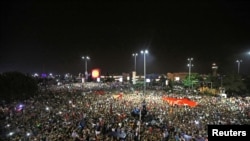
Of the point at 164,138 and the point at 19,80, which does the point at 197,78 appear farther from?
the point at 164,138

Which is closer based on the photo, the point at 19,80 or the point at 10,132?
the point at 10,132

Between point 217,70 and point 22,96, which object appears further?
point 217,70

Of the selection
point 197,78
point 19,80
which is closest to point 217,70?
point 197,78

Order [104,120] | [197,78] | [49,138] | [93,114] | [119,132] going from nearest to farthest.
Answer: [49,138] → [119,132] → [104,120] → [93,114] → [197,78]

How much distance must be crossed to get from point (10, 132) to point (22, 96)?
47439mm

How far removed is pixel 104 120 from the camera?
25.1 metres

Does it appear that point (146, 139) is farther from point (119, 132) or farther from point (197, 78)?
point (197, 78)

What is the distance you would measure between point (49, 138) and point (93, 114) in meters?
9.16

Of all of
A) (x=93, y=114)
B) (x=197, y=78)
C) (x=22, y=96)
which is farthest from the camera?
(x=197, y=78)

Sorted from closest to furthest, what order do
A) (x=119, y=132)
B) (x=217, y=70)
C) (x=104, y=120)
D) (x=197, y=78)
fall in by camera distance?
(x=119, y=132), (x=104, y=120), (x=197, y=78), (x=217, y=70)

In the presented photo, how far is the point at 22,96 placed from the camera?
223ft

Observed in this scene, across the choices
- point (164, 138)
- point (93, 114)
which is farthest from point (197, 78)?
point (164, 138)

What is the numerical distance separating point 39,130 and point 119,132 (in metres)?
6.01

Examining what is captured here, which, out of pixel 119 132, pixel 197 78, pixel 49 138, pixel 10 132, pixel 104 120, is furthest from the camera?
pixel 197 78
